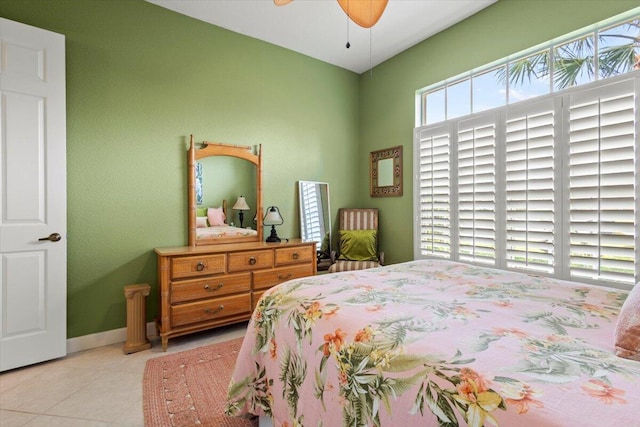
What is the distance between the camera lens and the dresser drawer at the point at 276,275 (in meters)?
Answer: 2.96

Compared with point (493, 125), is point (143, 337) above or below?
below

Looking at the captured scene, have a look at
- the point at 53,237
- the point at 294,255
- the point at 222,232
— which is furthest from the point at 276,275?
the point at 53,237

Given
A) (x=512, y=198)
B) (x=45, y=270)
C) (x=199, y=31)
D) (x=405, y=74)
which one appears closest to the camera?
(x=45, y=270)

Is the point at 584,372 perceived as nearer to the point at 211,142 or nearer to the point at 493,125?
Answer: the point at 493,125

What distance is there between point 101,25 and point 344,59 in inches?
101

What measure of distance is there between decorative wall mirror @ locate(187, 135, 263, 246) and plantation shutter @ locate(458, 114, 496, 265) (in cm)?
210

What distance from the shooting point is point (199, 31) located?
10.1 ft

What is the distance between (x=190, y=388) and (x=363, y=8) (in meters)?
2.64

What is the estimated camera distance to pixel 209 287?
106 inches

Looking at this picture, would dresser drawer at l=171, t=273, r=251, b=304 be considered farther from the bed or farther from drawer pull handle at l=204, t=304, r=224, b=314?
the bed

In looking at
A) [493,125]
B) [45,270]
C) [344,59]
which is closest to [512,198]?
[493,125]

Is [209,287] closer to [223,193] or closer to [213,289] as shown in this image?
[213,289]

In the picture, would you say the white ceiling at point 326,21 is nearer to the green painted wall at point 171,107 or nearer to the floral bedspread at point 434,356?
the green painted wall at point 171,107

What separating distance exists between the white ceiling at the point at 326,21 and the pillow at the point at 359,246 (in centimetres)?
221
